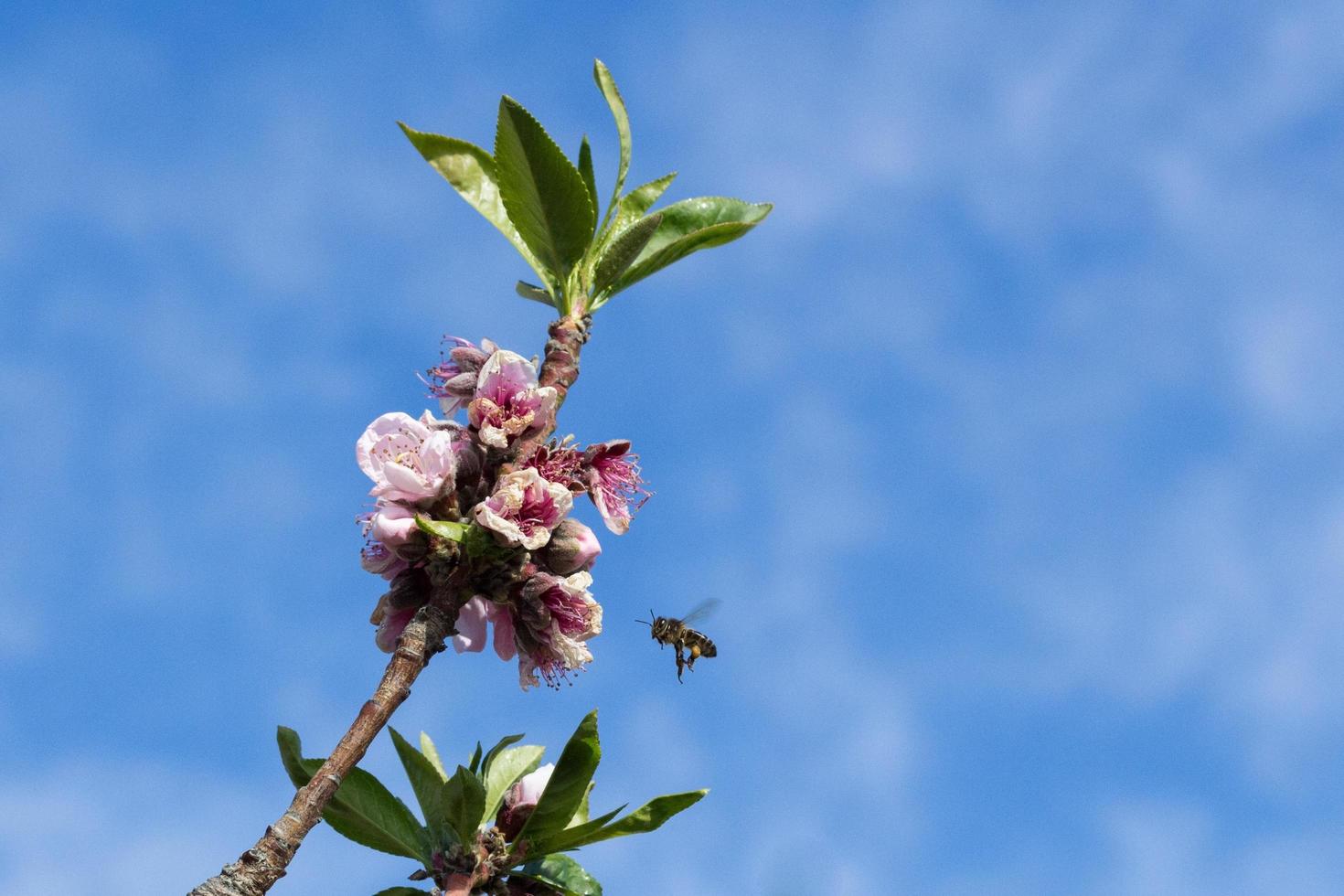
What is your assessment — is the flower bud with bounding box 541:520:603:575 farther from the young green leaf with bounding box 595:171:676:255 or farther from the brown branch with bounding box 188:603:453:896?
the young green leaf with bounding box 595:171:676:255

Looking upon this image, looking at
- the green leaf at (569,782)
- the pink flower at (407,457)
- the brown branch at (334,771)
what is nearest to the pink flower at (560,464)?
the pink flower at (407,457)

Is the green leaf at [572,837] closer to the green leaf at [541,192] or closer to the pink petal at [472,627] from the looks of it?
the pink petal at [472,627]

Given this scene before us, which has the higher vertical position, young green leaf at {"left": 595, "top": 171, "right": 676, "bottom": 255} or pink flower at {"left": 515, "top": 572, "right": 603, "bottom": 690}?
young green leaf at {"left": 595, "top": 171, "right": 676, "bottom": 255}

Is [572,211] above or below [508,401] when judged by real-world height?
above

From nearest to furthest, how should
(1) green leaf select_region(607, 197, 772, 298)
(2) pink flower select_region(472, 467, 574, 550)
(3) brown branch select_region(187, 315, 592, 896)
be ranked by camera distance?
(3) brown branch select_region(187, 315, 592, 896)
(2) pink flower select_region(472, 467, 574, 550)
(1) green leaf select_region(607, 197, 772, 298)

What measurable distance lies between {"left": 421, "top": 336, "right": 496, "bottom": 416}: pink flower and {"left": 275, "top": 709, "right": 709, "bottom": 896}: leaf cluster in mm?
1220

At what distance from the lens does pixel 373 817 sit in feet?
13.0

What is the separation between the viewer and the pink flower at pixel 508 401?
160 inches

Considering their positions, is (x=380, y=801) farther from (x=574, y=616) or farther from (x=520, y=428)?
(x=520, y=428)

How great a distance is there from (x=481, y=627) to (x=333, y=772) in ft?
2.77

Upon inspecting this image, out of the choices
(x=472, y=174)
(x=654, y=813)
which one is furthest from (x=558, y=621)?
(x=472, y=174)

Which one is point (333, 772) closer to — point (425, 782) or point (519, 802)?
point (425, 782)

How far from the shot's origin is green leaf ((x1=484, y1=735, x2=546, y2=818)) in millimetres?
4211

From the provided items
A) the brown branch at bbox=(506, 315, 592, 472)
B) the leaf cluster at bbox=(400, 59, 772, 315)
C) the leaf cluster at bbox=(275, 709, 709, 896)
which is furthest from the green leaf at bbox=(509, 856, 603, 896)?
the leaf cluster at bbox=(400, 59, 772, 315)
